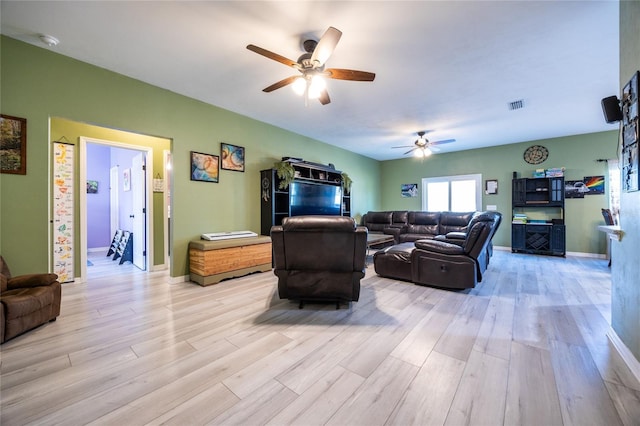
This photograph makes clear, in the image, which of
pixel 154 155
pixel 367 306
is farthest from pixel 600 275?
pixel 154 155

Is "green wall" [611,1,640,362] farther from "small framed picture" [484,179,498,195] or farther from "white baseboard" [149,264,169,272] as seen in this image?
"white baseboard" [149,264,169,272]

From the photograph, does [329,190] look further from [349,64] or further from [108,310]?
[108,310]

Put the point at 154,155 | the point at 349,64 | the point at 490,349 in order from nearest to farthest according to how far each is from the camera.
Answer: the point at 490,349 → the point at 349,64 → the point at 154,155

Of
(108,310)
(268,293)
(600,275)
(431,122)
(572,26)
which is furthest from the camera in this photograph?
(431,122)

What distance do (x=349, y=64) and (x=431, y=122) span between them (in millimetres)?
2630

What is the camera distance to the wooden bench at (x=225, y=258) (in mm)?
3487

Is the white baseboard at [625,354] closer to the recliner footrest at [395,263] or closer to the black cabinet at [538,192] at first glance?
the recliner footrest at [395,263]

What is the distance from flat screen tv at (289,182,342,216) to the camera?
4957mm

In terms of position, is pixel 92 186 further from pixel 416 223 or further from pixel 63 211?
pixel 416 223

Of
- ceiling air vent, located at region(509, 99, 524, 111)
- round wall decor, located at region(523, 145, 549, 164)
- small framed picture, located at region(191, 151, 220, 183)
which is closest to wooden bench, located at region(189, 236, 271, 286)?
small framed picture, located at region(191, 151, 220, 183)

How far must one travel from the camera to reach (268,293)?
314 centimetres

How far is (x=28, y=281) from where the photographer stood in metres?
2.29

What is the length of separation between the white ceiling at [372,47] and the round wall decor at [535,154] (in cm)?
170

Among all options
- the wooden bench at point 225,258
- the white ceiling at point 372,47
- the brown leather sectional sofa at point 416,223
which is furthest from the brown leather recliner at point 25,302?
the brown leather sectional sofa at point 416,223
